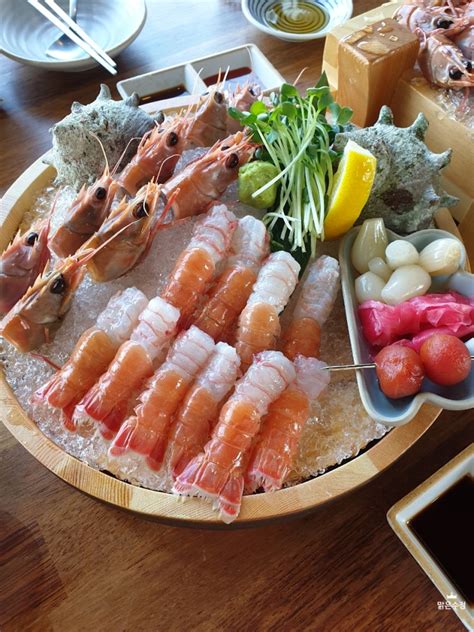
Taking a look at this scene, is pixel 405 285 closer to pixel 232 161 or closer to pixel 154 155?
pixel 232 161

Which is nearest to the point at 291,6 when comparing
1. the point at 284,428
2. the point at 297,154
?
the point at 297,154

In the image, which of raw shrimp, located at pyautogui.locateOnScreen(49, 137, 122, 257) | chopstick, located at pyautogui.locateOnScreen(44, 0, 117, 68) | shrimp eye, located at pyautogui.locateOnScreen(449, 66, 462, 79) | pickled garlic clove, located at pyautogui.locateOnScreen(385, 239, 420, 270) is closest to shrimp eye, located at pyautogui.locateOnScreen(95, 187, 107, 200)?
raw shrimp, located at pyautogui.locateOnScreen(49, 137, 122, 257)

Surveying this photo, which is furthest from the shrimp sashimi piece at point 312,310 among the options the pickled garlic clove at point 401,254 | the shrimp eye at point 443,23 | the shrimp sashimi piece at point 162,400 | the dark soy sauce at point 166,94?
the dark soy sauce at point 166,94

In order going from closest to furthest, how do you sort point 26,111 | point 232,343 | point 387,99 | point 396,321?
point 396,321, point 232,343, point 387,99, point 26,111

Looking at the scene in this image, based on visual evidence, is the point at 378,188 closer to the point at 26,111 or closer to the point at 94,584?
the point at 94,584

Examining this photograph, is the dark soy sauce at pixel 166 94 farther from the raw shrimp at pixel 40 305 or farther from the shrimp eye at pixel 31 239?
the raw shrimp at pixel 40 305

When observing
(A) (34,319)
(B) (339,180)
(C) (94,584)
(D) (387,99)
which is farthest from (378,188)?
(C) (94,584)
